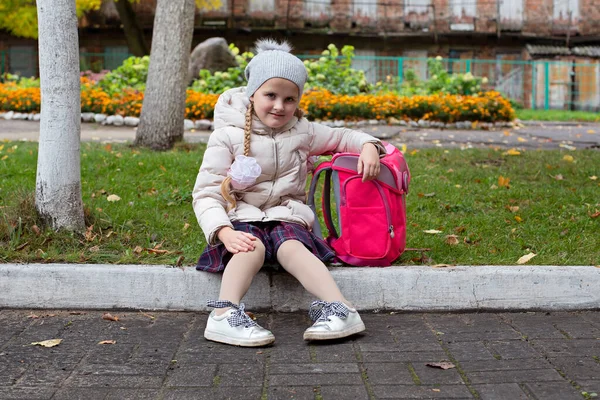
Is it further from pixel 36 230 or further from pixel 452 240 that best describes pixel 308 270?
pixel 36 230

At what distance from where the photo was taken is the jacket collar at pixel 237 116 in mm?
3588

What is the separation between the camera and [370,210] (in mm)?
3641

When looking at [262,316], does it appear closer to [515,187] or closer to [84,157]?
[515,187]

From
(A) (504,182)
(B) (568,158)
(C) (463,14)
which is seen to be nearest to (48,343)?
(A) (504,182)

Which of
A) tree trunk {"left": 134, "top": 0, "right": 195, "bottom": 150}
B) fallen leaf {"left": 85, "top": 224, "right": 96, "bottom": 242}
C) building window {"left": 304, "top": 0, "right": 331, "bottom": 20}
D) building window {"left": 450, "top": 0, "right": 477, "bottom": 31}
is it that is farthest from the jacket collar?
building window {"left": 450, "top": 0, "right": 477, "bottom": 31}

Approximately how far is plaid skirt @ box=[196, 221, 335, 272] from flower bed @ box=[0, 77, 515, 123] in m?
8.02

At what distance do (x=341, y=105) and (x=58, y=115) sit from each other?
27.3 ft

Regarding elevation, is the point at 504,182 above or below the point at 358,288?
above

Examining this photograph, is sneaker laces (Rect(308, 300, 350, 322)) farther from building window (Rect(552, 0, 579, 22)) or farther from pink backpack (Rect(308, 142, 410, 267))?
building window (Rect(552, 0, 579, 22))

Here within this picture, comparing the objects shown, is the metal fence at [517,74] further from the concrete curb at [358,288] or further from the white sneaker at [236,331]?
the white sneaker at [236,331]

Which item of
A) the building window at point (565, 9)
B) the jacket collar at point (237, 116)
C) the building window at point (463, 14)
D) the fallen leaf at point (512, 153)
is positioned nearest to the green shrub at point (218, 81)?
the fallen leaf at point (512, 153)

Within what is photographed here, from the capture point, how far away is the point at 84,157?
641 cm

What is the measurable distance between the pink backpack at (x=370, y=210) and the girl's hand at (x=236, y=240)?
575 millimetres

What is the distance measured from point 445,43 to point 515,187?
64.6 feet
